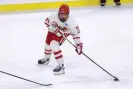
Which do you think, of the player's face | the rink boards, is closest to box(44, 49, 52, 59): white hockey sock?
the player's face

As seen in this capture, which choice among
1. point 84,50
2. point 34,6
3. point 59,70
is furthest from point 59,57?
point 34,6

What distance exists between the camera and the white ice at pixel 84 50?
3.40m

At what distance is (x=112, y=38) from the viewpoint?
4578 millimetres

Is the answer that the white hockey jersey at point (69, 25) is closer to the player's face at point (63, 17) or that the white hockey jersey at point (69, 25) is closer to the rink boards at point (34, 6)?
the player's face at point (63, 17)

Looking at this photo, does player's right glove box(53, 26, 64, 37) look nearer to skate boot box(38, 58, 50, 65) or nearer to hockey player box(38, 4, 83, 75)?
hockey player box(38, 4, 83, 75)

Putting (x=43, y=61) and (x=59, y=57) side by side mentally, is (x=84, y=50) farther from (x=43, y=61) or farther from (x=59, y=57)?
(x=59, y=57)

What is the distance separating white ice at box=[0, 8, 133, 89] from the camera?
3.40 m

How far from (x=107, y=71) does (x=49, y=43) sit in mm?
609

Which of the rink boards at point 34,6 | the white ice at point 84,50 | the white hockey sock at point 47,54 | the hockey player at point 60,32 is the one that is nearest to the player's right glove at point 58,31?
the hockey player at point 60,32

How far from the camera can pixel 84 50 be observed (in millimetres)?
4195

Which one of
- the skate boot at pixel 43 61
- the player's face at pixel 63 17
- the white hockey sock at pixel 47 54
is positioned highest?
the player's face at pixel 63 17

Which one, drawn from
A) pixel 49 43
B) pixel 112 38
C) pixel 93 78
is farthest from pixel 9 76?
pixel 112 38

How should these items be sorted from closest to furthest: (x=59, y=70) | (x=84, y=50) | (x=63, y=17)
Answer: (x=63, y=17) → (x=59, y=70) → (x=84, y=50)

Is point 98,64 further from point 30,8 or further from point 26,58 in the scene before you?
point 30,8
